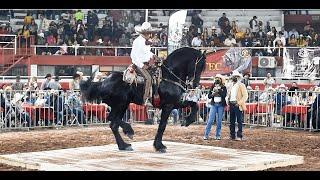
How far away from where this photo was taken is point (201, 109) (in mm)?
21062

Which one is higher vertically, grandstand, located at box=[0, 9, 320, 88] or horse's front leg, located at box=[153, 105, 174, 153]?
grandstand, located at box=[0, 9, 320, 88]

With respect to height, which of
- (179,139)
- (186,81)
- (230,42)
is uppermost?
(230,42)

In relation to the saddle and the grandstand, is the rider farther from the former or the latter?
the grandstand

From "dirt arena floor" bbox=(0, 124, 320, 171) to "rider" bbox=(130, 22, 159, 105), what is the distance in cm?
322

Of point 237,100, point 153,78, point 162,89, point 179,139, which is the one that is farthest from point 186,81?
point 179,139

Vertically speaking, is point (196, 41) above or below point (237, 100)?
above

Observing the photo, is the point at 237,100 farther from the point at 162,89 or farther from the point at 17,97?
the point at 17,97

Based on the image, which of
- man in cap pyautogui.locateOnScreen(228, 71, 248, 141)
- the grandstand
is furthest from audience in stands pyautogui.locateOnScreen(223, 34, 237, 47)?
man in cap pyautogui.locateOnScreen(228, 71, 248, 141)

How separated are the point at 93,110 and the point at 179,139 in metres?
4.80

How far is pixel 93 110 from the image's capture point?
19938mm

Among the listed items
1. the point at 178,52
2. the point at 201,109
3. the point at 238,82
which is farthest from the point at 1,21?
the point at 178,52

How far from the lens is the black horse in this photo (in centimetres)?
1223

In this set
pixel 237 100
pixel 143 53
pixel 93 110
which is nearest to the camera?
pixel 143 53
